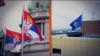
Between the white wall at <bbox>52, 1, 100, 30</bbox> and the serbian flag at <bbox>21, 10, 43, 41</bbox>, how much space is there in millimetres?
325

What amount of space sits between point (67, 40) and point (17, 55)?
100cm

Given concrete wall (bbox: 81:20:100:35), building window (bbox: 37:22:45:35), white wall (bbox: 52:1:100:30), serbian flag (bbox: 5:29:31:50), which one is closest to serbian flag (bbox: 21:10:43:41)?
building window (bbox: 37:22:45:35)

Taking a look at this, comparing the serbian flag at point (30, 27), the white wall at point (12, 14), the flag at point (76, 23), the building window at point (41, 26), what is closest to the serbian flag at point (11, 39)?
the white wall at point (12, 14)

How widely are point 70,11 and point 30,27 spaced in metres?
0.81

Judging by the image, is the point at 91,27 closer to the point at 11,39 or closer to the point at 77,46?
the point at 77,46

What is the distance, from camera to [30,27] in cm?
335

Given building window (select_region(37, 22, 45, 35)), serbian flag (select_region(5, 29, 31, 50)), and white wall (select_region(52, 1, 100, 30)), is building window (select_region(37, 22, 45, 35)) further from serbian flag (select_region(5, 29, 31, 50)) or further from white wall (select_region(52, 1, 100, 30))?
serbian flag (select_region(5, 29, 31, 50))

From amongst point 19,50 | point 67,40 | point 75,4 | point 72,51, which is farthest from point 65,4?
point 19,50

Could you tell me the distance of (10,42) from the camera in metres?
3.47

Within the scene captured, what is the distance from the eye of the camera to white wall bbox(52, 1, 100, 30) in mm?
3127

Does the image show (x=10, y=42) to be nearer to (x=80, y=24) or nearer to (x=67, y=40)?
(x=67, y=40)

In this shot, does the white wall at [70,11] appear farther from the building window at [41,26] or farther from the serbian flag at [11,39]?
the serbian flag at [11,39]

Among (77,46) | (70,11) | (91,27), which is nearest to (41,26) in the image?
(70,11)

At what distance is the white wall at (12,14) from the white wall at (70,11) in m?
0.62
